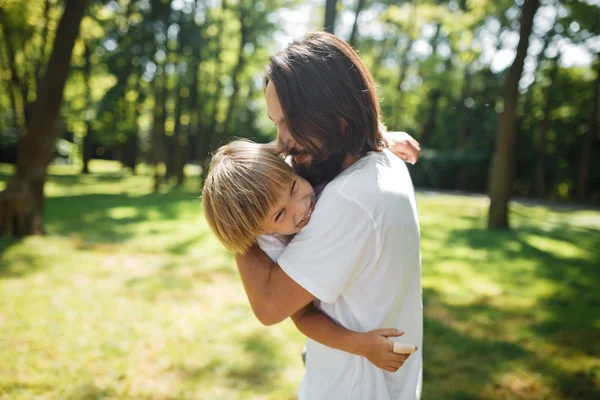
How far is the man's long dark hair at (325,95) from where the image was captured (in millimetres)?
1270

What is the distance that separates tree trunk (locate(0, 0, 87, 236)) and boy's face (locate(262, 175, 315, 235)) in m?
7.85

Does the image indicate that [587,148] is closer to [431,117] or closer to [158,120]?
[431,117]

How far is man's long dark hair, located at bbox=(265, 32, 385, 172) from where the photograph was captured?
127 centimetres

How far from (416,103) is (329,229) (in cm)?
3132

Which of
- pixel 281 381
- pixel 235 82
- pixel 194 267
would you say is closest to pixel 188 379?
pixel 281 381

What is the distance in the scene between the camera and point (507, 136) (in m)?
9.64

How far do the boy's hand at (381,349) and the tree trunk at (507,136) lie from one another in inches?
384

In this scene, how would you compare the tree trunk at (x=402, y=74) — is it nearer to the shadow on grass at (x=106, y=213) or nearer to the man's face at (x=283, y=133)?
the shadow on grass at (x=106, y=213)

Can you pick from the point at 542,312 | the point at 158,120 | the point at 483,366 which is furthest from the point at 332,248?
the point at 158,120

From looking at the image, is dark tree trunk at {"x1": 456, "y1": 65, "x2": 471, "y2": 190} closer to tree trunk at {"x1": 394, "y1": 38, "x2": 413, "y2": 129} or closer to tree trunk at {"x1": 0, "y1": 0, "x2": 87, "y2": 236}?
tree trunk at {"x1": 394, "y1": 38, "x2": 413, "y2": 129}

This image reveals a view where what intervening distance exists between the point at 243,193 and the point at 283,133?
254 mm

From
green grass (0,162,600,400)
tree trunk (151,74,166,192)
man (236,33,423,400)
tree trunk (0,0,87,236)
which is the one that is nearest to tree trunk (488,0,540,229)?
green grass (0,162,600,400)

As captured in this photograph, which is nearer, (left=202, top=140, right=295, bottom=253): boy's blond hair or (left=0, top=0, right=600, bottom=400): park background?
(left=202, top=140, right=295, bottom=253): boy's blond hair

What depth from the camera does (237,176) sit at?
1.35 meters
